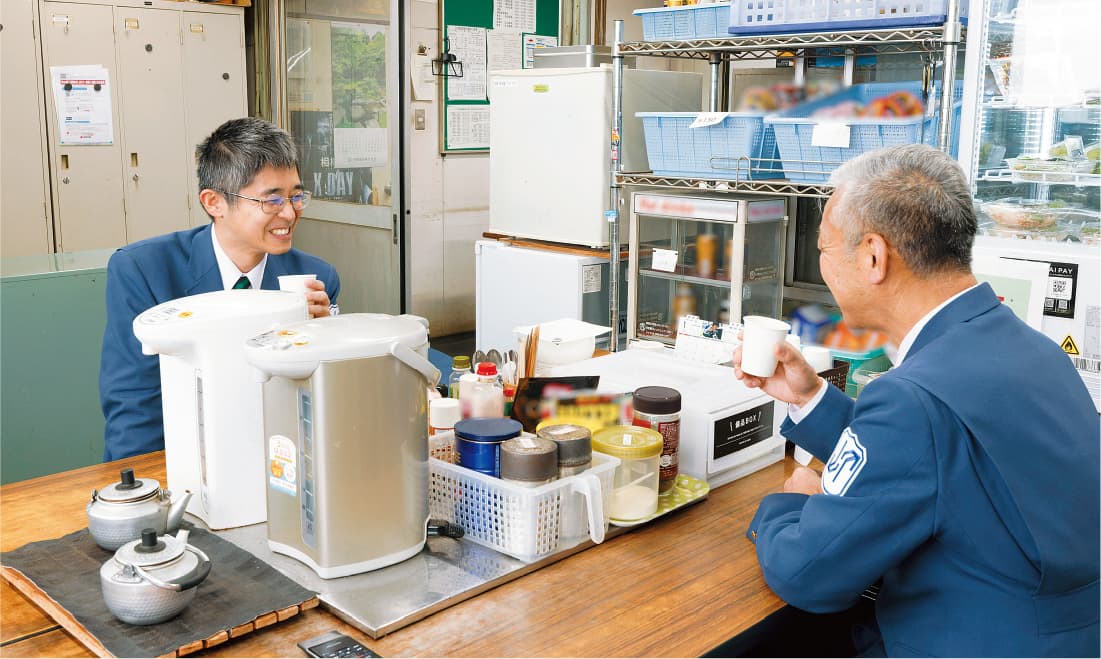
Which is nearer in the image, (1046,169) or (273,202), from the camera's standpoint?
(273,202)

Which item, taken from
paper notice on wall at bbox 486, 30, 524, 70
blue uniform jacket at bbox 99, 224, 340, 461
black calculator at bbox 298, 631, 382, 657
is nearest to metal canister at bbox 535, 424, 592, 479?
black calculator at bbox 298, 631, 382, 657

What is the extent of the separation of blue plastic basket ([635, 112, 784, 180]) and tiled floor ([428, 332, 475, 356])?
7.44 ft

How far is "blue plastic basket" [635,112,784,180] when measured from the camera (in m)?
3.74

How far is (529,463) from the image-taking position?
152 cm

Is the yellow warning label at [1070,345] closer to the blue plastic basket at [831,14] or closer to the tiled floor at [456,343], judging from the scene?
the blue plastic basket at [831,14]

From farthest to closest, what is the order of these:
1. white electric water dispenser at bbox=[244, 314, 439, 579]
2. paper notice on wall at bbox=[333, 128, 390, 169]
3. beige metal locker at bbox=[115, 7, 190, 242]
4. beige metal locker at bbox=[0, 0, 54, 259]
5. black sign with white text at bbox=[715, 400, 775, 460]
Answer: paper notice on wall at bbox=[333, 128, 390, 169]
beige metal locker at bbox=[115, 7, 190, 242]
beige metal locker at bbox=[0, 0, 54, 259]
black sign with white text at bbox=[715, 400, 775, 460]
white electric water dispenser at bbox=[244, 314, 439, 579]

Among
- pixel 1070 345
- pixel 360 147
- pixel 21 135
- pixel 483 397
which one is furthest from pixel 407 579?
pixel 360 147

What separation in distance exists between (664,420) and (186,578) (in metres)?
0.87

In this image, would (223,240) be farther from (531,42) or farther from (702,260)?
(531,42)

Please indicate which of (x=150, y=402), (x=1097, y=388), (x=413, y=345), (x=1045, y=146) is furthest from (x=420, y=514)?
(x=1045, y=146)

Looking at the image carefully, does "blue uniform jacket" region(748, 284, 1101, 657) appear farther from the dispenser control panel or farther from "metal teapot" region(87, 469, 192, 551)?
"metal teapot" region(87, 469, 192, 551)

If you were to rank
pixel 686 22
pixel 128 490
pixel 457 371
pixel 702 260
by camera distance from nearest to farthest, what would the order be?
pixel 128 490 → pixel 457 371 → pixel 686 22 → pixel 702 260

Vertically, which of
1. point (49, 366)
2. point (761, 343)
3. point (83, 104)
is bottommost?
point (49, 366)

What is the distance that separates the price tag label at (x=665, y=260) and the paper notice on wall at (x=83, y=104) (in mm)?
3130
